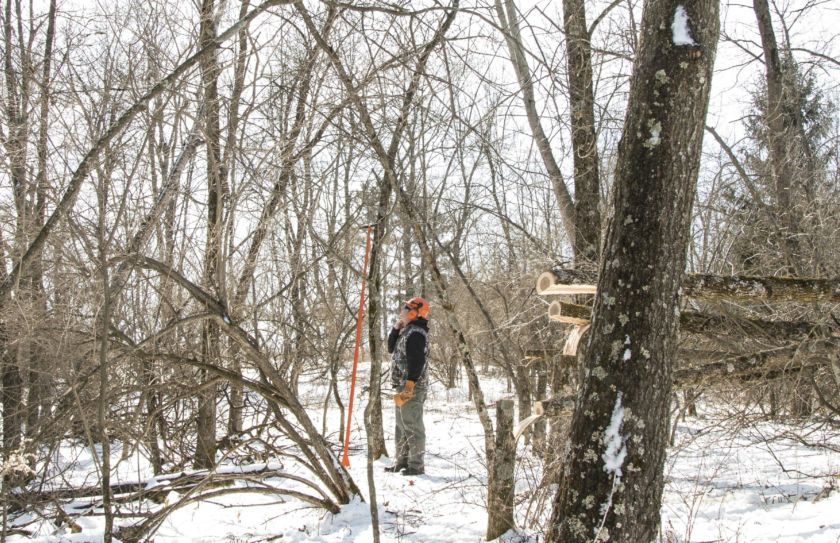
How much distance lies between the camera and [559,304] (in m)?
4.35

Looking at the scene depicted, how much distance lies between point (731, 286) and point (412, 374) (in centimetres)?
347

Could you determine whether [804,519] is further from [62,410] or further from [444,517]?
[62,410]

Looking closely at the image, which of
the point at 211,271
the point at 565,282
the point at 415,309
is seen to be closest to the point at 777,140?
the point at 415,309

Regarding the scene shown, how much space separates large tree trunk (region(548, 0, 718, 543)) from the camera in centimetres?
266

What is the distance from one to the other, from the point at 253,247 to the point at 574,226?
3.14 meters

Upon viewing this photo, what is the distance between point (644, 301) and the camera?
2699 mm

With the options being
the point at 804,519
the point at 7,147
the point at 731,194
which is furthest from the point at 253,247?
the point at 731,194

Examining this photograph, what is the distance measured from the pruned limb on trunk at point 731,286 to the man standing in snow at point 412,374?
111 inches

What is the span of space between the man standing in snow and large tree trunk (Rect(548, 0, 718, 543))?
412 cm

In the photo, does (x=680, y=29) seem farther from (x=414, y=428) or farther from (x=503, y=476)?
(x=414, y=428)

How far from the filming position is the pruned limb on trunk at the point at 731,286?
4.04 m

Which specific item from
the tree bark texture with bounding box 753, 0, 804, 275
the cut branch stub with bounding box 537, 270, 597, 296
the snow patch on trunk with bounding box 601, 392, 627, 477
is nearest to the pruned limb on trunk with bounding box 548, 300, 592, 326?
the cut branch stub with bounding box 537, 270, 597, 296

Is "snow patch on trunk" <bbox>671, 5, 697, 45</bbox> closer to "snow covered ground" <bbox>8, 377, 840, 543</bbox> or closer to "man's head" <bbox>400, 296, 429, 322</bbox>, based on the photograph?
"snow covered ground" <bbox>8, 377, 840, 543</bbox>

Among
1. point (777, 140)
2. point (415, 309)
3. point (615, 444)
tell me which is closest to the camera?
point (615, 444)
